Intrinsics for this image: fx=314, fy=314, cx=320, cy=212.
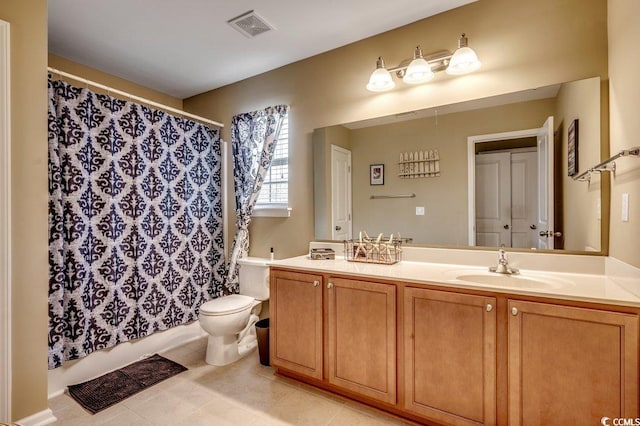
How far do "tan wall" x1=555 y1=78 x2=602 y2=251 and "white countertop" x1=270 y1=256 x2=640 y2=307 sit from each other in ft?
0.77

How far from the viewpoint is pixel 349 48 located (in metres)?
2.60

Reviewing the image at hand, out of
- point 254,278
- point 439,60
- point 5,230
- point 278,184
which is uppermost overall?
point 439,60

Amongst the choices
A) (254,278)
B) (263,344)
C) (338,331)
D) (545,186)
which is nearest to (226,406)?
(263,344)

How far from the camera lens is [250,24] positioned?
2.32 m

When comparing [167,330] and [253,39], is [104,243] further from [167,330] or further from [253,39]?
[253,39]

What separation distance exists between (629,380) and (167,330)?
3117 millimetres

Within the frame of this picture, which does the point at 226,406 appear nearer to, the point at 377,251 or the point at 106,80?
the point at 377,251

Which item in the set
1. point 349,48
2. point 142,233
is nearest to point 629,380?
point 349,48

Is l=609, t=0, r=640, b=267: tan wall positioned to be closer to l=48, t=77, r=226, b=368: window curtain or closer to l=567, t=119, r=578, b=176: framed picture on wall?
l=567, t=119, r=578, b=176: framed picture on wall

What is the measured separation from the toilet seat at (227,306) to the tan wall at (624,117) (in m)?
2.43

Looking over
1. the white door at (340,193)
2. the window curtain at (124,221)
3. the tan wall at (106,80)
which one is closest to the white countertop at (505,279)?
the white door at (340,193)

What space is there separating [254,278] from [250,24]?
210cm

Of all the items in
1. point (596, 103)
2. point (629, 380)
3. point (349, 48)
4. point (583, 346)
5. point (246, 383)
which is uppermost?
point (349, 48)

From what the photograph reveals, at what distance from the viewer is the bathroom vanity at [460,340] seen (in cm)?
130
